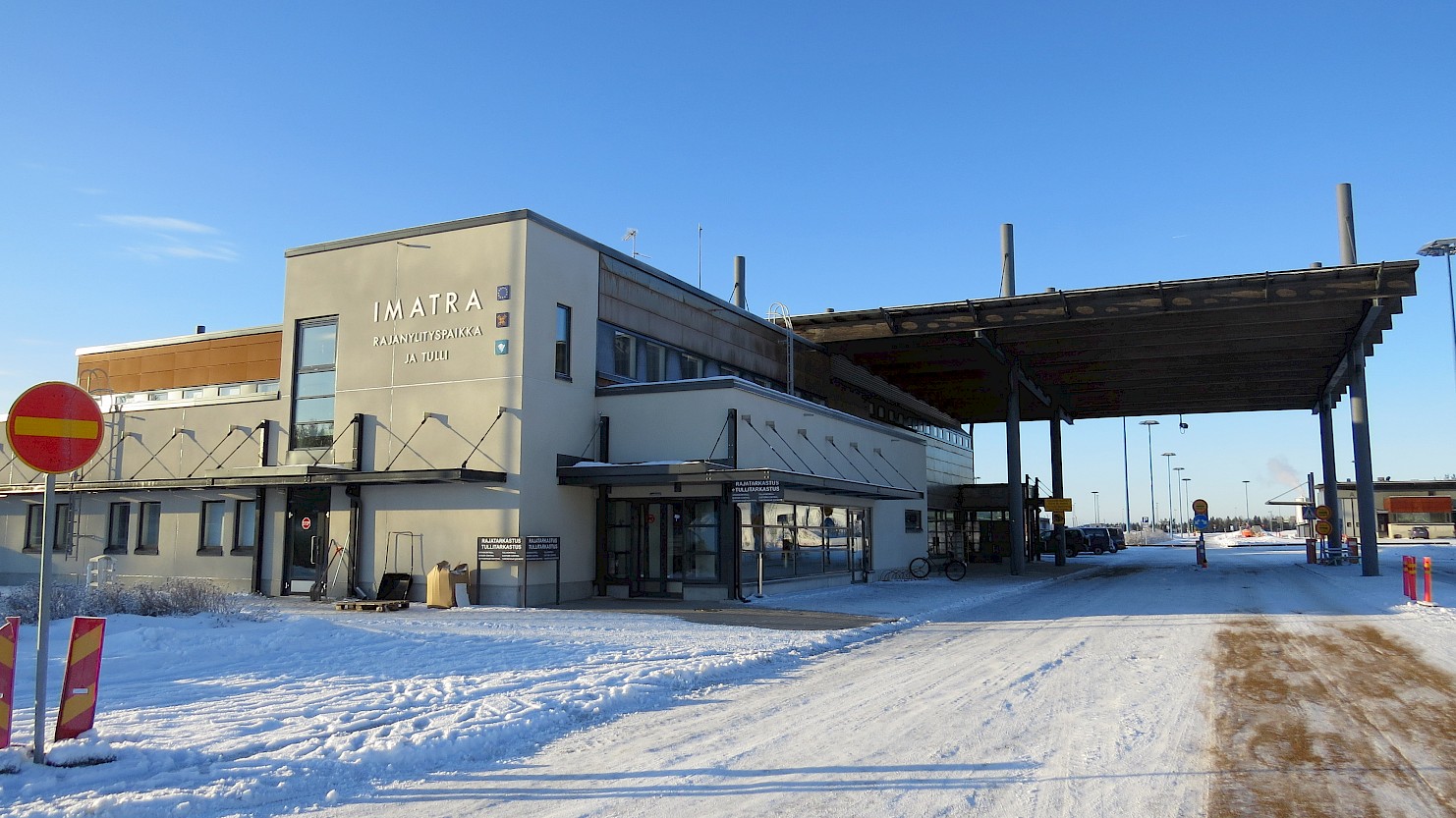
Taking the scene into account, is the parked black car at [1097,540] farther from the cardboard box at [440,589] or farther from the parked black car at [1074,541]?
the cardboard box at [440,589]

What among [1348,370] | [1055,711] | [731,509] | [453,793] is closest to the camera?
[453,793]

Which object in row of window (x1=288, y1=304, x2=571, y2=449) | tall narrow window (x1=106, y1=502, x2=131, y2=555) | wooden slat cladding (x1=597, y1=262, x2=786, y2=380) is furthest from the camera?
tall narrow window (x1=106, y1=502, x2=131, y2=555)

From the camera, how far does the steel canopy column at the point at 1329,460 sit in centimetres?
4228

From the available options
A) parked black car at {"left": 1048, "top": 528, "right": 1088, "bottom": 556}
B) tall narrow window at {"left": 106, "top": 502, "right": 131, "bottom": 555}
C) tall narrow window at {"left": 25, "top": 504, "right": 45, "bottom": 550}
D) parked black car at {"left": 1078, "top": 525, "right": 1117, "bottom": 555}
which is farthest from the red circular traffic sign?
parked black car at {"left": 1078, "top": 525, "right": 1117, "bottom": 555}

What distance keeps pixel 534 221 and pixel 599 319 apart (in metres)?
3.10

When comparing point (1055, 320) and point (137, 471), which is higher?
point (1055, 320)

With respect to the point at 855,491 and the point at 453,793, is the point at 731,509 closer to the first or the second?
the point at 855,491

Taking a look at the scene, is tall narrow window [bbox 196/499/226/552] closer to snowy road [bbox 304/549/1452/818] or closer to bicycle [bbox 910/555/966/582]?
snowy road [bbox 304/549/1452/818]

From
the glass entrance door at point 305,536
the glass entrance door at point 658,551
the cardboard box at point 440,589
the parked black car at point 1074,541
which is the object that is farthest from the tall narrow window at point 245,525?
the parked black car at point 1074,541

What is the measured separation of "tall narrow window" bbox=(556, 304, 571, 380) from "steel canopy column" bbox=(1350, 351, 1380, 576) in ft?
86.5

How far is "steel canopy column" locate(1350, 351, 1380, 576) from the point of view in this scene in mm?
32156

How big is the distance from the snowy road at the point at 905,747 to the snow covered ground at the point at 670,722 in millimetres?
32

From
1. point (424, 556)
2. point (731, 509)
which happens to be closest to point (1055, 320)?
point (731, 509)

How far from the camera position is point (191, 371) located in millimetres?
28438
